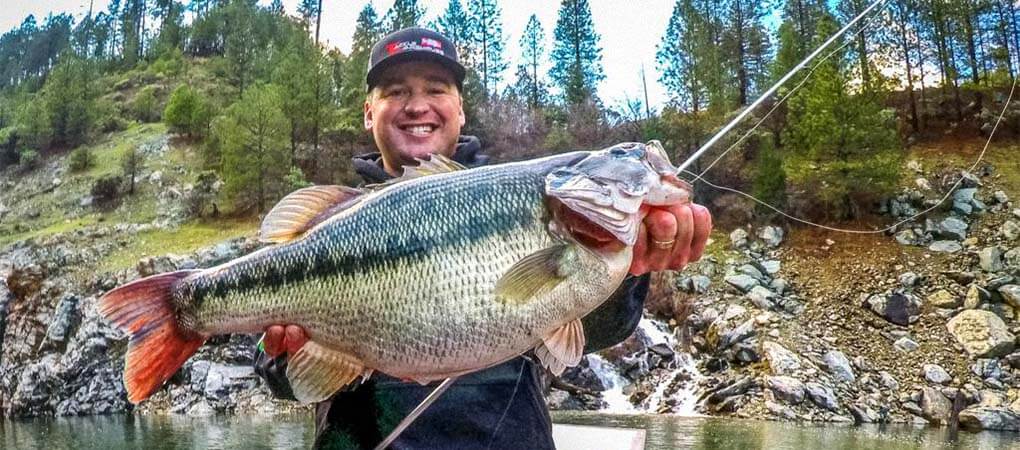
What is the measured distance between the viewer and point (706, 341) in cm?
2728

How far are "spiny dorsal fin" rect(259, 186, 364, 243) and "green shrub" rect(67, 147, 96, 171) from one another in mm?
52922

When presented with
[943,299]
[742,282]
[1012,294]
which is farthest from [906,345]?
→ [742,282]

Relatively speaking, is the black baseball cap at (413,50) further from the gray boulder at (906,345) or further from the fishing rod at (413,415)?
the gray boulder at (906,345)

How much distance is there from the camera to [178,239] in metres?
36.9

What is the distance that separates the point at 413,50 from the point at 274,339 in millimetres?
1858

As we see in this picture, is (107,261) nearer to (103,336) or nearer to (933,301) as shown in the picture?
(103,336)

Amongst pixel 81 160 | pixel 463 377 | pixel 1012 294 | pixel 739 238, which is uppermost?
pixel 81 160

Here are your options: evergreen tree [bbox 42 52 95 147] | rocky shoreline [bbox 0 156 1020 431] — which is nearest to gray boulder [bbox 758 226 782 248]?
rocky shoreline [bbox 0 156 1020 431]

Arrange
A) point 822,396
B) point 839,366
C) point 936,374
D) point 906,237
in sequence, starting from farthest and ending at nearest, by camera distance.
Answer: point 906,237 → point 839,366 → point 936,374 → point 822,396

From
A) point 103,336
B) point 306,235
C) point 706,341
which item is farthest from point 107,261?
point 306,235

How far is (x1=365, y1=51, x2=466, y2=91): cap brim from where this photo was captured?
3857mm

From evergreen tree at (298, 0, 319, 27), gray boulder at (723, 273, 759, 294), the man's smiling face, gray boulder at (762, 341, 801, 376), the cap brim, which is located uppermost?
evergreen tree at (298, 0, 319, 27)

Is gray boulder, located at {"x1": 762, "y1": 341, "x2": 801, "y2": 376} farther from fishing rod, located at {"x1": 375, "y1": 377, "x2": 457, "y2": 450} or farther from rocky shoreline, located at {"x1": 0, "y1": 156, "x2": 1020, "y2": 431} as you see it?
fishing rod, located at {"x1": 375, "y1": 377, "x2": 457, "y2": 450}

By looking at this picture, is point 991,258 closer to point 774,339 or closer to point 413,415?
point 774,339
